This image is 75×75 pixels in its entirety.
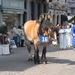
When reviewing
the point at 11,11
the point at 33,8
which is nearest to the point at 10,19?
the point at 11,11

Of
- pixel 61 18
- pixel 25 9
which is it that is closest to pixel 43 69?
pixel 25 9

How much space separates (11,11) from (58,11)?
58.0 ft

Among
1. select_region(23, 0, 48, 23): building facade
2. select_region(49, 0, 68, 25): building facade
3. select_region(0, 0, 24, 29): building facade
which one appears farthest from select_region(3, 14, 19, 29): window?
select_region(49, 0, 68, 25): building facade

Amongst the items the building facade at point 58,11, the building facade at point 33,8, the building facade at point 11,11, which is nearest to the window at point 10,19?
the building facade at point 11,11

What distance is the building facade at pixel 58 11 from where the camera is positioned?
4072 cm

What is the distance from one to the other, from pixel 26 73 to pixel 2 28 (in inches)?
262

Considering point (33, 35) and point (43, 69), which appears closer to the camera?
point (43, 69)

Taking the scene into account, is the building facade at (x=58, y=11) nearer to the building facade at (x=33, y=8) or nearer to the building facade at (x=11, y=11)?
the building facade at (x=33, y=8)

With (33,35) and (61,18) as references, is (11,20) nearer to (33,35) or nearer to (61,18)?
(33,35)

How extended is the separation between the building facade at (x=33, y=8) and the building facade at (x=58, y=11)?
3503 mm

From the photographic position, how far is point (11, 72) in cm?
1009

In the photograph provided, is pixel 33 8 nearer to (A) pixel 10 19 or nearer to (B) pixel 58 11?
(A) pixel 10 19

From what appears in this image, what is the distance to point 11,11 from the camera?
86.0 ft

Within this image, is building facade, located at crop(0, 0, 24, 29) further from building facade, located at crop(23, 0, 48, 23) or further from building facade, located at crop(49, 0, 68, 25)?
building facade, located at crop(49, 0, 68, 25)
